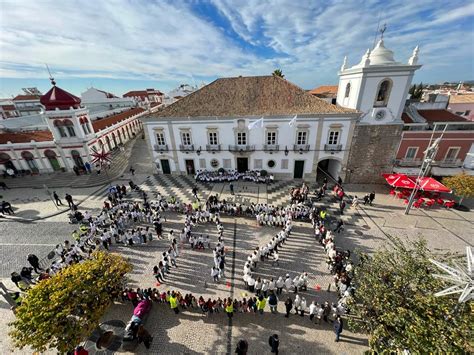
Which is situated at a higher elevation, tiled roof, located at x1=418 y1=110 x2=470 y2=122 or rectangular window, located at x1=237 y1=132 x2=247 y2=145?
tiled roof, located at x1=418 y1=110 x2=470 y2=122

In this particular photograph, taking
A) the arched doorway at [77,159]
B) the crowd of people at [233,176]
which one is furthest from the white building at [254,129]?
the arched doorway at [77,159]

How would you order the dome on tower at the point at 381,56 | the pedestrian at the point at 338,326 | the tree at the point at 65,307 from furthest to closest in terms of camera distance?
the dome on tower at the point at 381,56, the pedestrian at the point at 338,326, the tree at the point at 65,307

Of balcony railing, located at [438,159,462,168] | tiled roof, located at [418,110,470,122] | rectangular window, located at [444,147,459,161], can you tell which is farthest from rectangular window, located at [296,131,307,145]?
rectangular window, located at [444,147,459,161]

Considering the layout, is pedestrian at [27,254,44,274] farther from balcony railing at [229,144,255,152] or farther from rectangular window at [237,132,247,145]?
rectangular window at [237,132,247,145]

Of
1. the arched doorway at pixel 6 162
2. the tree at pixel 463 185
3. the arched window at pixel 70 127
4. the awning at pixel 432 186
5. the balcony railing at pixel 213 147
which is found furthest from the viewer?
the arched doorway at pixel 6 162

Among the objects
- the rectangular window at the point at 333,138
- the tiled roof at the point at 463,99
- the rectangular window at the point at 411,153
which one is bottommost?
the rectangular window at the point at 411,153

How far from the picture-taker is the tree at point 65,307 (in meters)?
6.68

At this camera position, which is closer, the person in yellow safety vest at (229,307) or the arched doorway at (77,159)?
the person in yellow safety vest at (229,307)

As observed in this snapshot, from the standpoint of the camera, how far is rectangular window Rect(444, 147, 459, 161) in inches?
794

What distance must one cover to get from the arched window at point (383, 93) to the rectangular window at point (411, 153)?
5586mm

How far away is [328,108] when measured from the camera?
20266mm

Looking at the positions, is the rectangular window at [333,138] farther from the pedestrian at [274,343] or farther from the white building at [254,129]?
the pedestrian at [274,343]

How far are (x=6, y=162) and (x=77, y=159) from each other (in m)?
8.69

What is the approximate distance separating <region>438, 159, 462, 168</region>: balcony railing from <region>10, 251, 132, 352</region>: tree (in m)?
28.6
